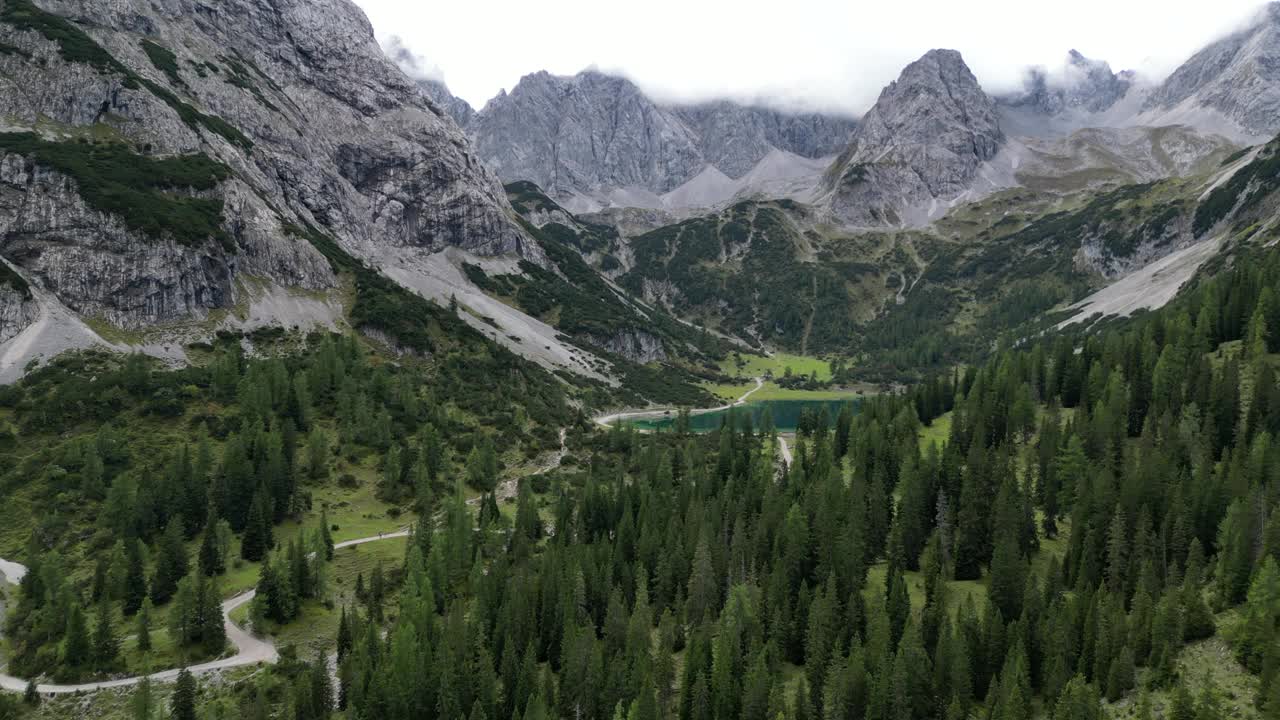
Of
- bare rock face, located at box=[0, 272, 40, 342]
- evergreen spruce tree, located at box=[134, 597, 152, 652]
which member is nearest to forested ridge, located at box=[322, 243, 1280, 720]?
evergreen spruce tree, located at box=[134, 597, 152, 652]

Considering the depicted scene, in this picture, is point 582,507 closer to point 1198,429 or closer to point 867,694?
point 867,694

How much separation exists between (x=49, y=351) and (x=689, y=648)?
5414 inches

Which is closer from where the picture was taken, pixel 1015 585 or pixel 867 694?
A: pixel 867 694

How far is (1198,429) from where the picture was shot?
99.1 m

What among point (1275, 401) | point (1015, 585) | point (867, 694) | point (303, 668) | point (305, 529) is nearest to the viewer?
point (867, 694)

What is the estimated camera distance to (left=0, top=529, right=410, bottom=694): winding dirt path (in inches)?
3095

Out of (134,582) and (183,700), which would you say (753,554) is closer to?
(183,700)

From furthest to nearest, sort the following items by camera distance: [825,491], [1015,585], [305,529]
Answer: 1. [305,529]
2. [825,491]
3. [1015,585]

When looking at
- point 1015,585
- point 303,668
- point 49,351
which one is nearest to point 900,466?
point 1015,585

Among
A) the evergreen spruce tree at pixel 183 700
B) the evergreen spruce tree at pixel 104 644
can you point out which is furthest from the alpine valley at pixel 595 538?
the evergreen spruce tree at pixel 104 644

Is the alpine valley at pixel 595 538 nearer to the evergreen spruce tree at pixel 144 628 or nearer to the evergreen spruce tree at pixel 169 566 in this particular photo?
the evergreen spruce tree at pixel 169 566

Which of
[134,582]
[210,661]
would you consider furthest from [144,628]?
[134,582]

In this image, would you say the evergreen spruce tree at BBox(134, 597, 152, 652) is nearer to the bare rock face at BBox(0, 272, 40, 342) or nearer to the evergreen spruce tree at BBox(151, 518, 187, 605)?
the evergreen spruce tree at BBox(151, 518, 187, 605)

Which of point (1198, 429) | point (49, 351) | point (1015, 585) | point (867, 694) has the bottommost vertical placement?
point (867, 694)
